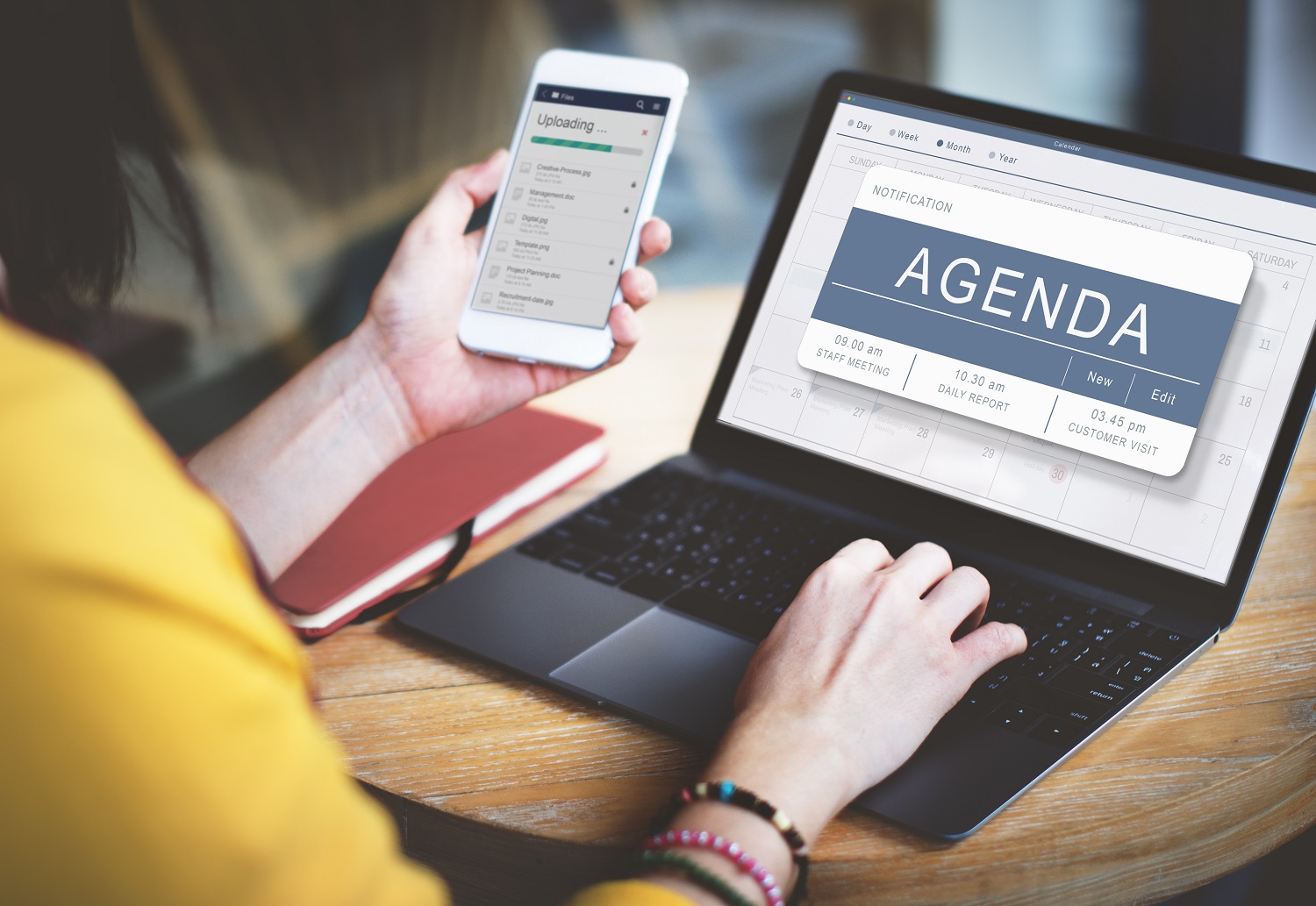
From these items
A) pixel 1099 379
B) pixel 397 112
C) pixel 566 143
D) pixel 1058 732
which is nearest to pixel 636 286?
pixel 566 143

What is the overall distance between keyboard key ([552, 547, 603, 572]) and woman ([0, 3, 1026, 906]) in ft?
0.57

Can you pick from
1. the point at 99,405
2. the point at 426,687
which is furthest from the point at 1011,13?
the point at 99,405

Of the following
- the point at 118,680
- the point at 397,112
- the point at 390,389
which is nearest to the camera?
the point at 118,680

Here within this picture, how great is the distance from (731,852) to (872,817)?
114 mm

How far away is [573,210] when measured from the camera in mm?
902

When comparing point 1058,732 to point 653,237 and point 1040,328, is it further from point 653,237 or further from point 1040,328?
point 653,237

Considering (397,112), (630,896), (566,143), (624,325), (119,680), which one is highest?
(397,112)

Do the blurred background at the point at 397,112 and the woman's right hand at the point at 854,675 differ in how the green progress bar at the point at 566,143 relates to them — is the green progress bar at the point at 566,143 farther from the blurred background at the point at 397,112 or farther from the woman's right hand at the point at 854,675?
the blurred background at the point at 397,112

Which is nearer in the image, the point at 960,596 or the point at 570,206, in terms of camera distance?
the point at 960,596

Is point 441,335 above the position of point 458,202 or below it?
below

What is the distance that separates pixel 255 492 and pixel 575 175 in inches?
14.9

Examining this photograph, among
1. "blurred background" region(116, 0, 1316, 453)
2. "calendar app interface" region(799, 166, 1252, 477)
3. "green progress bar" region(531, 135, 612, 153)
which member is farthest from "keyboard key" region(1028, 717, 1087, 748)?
"blurred background" region(116, 0, 1316, 453)

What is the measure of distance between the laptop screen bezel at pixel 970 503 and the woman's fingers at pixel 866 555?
14 centimetres

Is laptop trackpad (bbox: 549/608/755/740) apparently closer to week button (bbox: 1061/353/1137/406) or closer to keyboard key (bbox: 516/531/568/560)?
keyboard key (bbox: 516/531/568/560)
